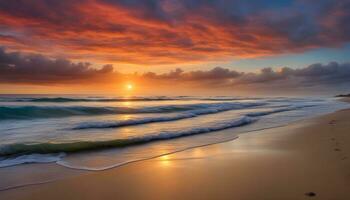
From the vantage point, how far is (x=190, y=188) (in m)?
4.19

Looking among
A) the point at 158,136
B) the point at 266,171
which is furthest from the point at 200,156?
A: the point at 158,136

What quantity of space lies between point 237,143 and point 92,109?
51.4 feet

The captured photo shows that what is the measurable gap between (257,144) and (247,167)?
2588 millimetres

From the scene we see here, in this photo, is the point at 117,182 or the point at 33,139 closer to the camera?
the point at 117,182

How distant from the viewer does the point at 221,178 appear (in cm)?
466

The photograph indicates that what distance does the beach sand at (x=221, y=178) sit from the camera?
3.94 metres

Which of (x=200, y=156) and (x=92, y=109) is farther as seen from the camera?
(x=92, y=109)

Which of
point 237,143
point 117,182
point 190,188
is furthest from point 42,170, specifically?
point 237,143

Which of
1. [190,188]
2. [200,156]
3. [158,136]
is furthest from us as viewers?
[158,136]

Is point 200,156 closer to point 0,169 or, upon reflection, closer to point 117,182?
point 117,182

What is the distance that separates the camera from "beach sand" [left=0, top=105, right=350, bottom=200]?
12.9 feet

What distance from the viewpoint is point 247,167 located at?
210 inches

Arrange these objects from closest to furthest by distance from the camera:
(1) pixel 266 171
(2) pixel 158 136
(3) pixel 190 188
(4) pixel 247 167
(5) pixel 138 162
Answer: (3) pixel 190 188 < (1) pixel 266 171 < (4) pixel 247 167 < (5) pixel 138 162 < (2) pixel 158 136

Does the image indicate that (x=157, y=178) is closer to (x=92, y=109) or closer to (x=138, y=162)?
(x=138, y=162)
